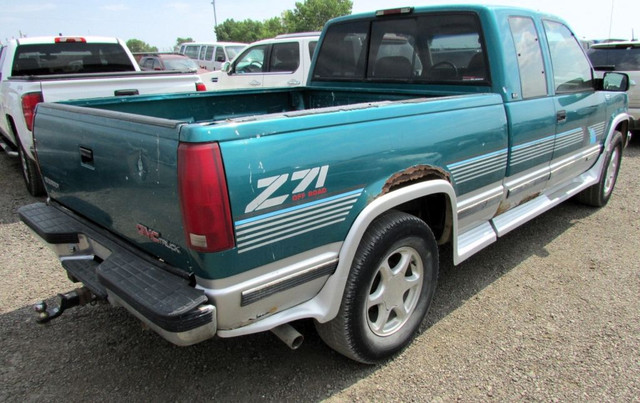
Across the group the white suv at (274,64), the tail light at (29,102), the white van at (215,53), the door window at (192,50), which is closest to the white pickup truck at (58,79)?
the tail light at (29,102)

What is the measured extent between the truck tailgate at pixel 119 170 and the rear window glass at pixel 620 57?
8872mm

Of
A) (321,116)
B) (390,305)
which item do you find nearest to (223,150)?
(321,116)

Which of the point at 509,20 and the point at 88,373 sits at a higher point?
the point at 509,20

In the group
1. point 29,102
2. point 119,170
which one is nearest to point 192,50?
point 29,102

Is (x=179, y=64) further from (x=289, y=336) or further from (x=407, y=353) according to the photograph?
(x=289, y=336)

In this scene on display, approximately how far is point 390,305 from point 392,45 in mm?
2169

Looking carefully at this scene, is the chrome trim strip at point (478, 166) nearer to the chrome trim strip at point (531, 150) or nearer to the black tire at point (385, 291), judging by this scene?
the chrome trim strip at point (531, 150)

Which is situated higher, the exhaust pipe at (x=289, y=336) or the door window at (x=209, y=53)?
the door window at (x=209, y=53)

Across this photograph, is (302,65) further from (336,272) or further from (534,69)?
(336,272)

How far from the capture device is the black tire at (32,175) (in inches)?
214

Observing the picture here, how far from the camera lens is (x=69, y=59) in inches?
257

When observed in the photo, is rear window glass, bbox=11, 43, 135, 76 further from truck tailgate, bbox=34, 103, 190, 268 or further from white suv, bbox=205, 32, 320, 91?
truck tailgate, bbox=34, 103, 190, 268

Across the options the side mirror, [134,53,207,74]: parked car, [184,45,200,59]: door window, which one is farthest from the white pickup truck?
[184,45,200,59]: door window

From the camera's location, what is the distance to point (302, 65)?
8867mm
